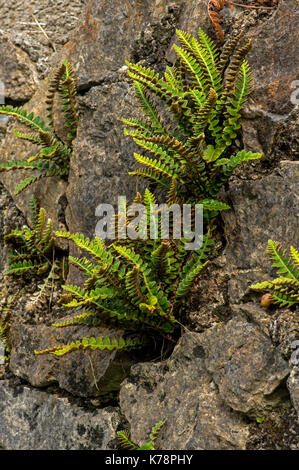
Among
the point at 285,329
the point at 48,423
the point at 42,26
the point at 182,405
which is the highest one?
the point at 42,26

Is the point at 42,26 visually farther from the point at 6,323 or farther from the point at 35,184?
the point at 6,323

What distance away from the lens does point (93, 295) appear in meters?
3.29

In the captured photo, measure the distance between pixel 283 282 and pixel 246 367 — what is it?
0.48m

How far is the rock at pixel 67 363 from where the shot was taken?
3.65 meters

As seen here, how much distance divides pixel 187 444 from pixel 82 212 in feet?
6.48

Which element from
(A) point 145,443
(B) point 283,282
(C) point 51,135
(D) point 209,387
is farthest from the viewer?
(C) point 51,135

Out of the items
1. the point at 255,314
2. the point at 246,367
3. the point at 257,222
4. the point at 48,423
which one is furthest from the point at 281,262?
the point at 48,423

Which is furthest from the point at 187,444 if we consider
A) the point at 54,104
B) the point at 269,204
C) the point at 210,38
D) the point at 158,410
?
the point at 54,104

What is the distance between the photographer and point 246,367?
292 cm

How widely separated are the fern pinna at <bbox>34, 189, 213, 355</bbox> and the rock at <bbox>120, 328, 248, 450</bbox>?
21cm

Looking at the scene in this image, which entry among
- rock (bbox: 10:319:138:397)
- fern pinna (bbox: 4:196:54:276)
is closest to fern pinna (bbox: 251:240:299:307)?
rock (bbox: 10:319:138:397)

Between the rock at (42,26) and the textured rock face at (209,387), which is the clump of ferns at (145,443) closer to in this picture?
the textured rock face at (209,387)

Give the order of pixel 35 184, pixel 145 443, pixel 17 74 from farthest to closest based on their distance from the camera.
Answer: pixel 17 74
pixel 35 184
pixel 145 443
